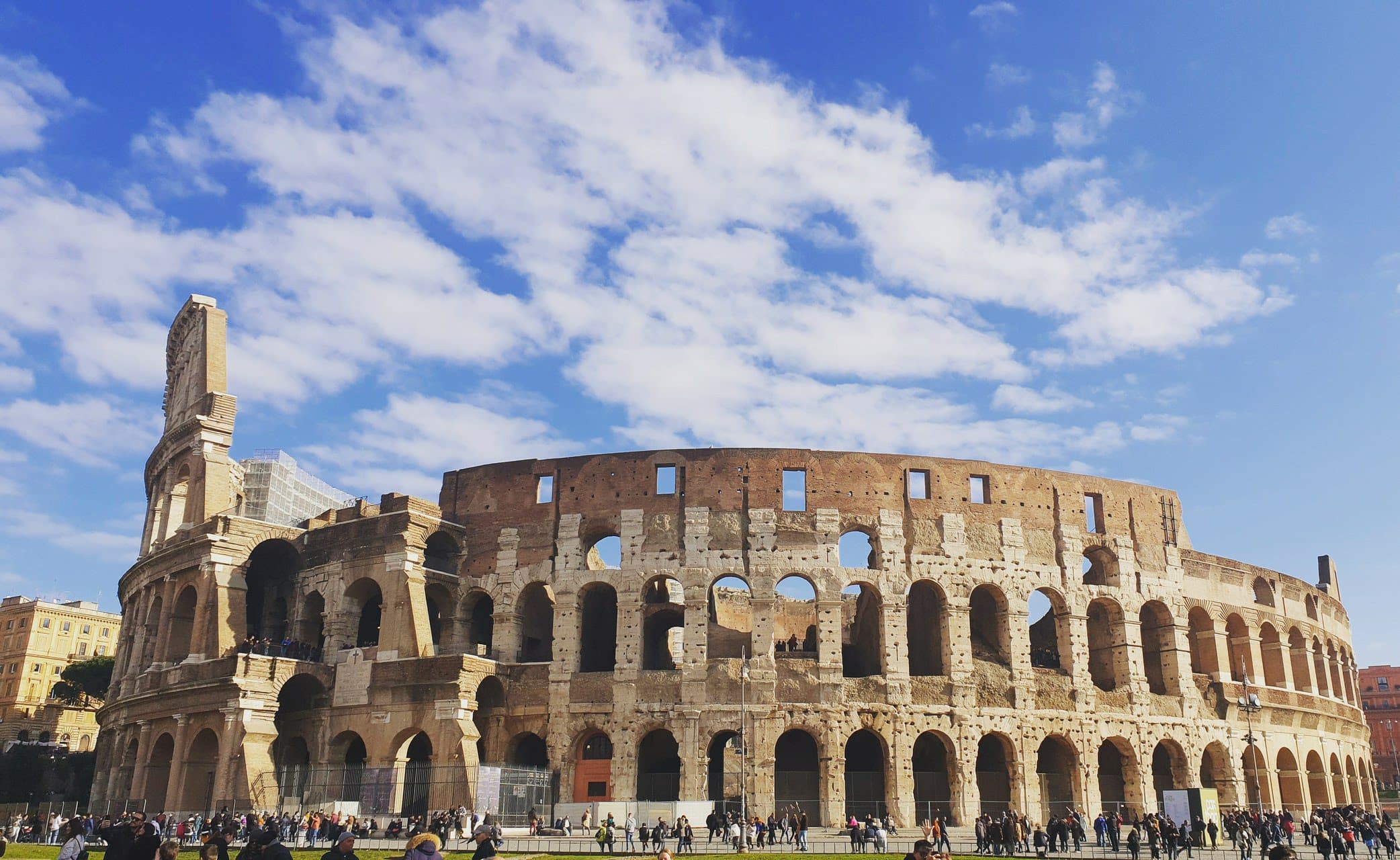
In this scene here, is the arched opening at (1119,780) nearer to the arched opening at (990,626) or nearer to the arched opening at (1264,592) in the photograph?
the arched opening at (990,626)

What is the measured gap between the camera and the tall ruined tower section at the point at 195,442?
39.8m

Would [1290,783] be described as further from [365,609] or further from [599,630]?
[365,609]

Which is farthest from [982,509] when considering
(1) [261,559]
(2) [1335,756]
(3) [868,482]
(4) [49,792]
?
(4) [49,792]

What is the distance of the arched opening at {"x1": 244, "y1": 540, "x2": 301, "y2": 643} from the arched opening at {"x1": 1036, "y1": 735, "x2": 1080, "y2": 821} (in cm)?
2566

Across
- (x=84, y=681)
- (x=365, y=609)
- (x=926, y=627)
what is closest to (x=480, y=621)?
(x=365, y=609)

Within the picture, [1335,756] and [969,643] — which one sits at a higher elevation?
[969,643]

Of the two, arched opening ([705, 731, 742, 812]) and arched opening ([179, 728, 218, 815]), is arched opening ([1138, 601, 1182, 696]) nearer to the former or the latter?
arched opening ([705, 731, 742, 812])

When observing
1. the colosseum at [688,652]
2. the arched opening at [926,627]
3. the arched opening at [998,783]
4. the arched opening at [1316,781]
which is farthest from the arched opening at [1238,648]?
the arched opening at [926,627]

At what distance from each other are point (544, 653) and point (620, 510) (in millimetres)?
5596

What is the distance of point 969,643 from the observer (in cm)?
3553

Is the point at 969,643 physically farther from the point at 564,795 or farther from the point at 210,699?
the point at 210,699

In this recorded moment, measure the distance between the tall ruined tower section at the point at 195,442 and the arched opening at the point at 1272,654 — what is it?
3792cm

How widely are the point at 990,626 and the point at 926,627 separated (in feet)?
7.43

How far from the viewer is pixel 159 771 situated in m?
36.2
